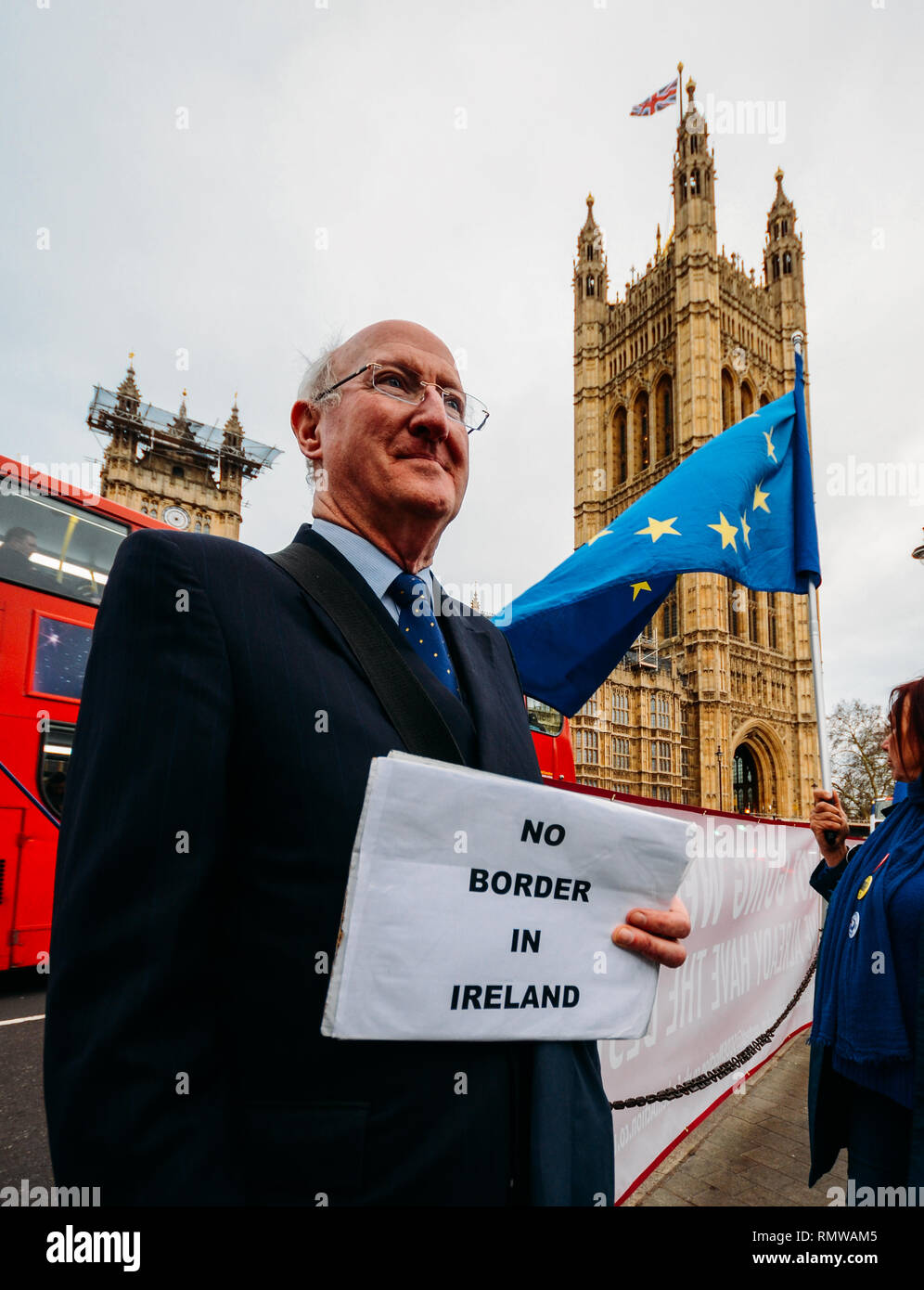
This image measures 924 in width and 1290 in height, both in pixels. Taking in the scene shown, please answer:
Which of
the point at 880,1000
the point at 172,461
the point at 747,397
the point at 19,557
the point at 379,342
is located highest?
the point at 747,397

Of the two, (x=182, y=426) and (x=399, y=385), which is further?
(x=182, y=426)

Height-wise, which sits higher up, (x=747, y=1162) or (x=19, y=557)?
(x=19, y=557)

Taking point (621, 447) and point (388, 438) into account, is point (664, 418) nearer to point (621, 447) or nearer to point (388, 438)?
point (621, 447)

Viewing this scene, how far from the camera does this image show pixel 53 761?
699 centimetres

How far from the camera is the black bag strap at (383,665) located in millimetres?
1132

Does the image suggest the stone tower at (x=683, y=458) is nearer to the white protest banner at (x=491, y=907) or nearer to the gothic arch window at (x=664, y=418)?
the gothic arch window at (x=664, y=418)

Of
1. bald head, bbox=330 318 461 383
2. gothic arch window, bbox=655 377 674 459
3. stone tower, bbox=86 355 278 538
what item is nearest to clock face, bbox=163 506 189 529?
stone tower, bbox=86 355 278 538

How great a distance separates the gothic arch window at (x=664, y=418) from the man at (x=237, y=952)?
54302 mm

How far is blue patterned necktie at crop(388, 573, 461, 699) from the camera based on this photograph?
1412mm

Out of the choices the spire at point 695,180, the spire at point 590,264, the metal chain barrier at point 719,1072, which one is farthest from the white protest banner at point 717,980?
the spire at point 590,264

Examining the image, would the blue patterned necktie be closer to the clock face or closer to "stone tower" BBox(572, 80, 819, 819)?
the clock face

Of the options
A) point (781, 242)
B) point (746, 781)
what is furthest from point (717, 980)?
point (781, 242)

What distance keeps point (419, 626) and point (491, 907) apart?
1.96 feet
